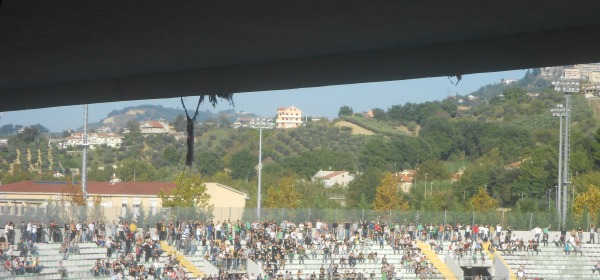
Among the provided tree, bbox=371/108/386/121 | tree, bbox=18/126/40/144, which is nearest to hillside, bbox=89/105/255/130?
tree, bbox=371/108/386/121

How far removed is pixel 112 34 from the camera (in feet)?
7.86

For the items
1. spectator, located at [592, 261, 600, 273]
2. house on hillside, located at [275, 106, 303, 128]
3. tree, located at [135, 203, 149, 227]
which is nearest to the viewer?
tree, located at [135, 203, 149, 227]

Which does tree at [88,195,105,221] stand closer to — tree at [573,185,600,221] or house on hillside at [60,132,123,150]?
tree at [573,185,600,221]

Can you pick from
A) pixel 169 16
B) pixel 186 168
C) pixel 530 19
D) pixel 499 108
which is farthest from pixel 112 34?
pixel 499 108

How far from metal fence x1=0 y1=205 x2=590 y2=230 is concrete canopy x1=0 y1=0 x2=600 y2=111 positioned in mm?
14826

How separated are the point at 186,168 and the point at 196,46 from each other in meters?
0.66

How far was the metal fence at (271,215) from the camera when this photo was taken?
17844 millimetres

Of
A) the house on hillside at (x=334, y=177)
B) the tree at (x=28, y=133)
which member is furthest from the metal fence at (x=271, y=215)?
the house on hillside at (x=334, y=177)

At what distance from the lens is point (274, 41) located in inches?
101

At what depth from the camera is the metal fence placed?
58.5ft

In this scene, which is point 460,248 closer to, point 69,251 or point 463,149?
point 69,251

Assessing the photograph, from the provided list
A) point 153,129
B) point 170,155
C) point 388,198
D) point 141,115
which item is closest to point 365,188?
point 388,198

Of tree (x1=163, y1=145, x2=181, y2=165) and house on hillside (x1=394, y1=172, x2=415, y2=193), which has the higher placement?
tree (x1=163, y1=145, x2=181, y2=165)

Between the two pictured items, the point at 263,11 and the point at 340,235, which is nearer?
the point at 263,11
